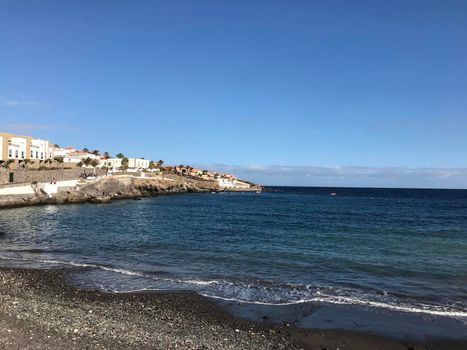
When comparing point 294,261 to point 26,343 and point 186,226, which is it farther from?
point 186,226

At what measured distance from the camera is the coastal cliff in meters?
65.1

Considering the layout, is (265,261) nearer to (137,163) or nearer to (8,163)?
(8,163)

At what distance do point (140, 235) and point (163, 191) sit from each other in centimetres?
9304

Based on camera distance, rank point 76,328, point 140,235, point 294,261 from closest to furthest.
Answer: point 76,328, point 294,261, point 140,235

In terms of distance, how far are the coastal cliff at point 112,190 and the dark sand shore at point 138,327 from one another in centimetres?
5096

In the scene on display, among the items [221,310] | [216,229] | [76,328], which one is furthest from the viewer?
[216,229]

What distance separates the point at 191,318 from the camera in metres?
13.8

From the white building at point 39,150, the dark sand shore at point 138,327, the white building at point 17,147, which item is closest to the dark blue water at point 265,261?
the dark sand shore at point 138,327

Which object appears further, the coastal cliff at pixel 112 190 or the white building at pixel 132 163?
the white building at pixel 132 163

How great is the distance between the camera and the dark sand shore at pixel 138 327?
10.7 m

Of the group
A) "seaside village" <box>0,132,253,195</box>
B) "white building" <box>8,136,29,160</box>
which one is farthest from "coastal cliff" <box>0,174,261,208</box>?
"white building" <box>8,136,29,160</box>

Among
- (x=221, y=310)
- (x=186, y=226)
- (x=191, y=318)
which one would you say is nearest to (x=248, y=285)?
(x=221, y=310)

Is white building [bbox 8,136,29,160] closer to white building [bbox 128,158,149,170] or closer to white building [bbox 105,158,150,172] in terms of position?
white building [bbox 105,158,150,172]

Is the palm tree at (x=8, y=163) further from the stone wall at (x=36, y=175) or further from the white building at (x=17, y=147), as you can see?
the stone wall at (x=36, y=175)
